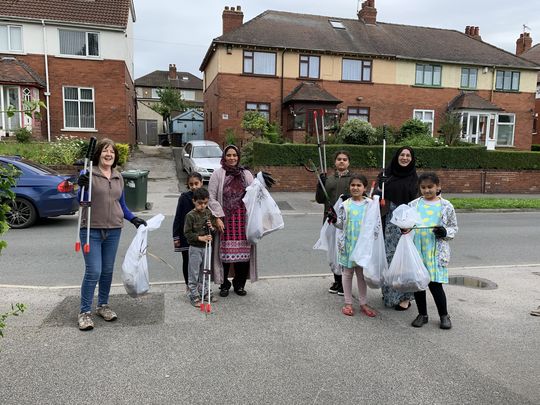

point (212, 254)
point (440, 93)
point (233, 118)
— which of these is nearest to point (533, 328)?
point (212, 254)

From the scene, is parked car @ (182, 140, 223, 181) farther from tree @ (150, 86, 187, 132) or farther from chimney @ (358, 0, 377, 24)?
tree @ (150, 86, 187, 132)

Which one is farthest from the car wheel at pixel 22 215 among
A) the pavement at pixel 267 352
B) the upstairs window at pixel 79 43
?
the upstairs window at pixel 79 43

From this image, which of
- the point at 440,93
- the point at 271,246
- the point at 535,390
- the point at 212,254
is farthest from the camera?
the point at 440,93

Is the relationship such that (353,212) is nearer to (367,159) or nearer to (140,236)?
(140,236)

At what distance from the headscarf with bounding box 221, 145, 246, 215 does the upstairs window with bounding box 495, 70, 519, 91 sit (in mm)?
29082

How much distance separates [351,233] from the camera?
4.86 metres

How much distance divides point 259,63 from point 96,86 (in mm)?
8587

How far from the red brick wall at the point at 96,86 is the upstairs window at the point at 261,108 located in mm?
6596

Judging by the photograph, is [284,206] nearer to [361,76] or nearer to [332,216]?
[332,216]

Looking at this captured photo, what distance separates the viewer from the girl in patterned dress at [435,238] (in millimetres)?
4508

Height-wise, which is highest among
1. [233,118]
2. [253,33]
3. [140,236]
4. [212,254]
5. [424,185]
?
[253,33]

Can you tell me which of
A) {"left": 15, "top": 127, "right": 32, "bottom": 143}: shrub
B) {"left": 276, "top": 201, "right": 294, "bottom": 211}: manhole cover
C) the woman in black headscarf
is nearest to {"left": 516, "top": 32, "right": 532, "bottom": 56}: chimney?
{"left": 276, "top": 201, "right": 294, "bottom": 211}: manhole cover

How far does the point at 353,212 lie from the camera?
4.87 meters

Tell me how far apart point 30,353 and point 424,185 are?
388 centimetres
